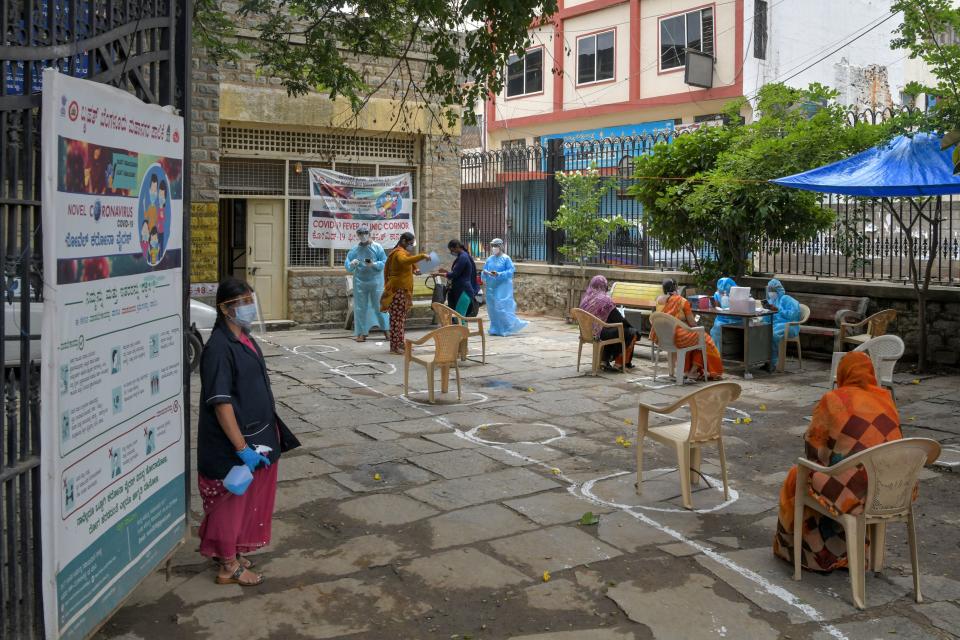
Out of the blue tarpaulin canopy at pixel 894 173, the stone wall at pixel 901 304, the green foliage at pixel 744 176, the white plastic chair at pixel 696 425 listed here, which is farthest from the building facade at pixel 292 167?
the white plastic chair at pixel 696 425

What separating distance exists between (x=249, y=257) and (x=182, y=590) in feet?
36.3

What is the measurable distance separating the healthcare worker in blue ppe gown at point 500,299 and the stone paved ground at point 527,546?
20.1 ft

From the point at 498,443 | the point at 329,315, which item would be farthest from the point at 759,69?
the point at 498,443

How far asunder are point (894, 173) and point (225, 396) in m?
8.31

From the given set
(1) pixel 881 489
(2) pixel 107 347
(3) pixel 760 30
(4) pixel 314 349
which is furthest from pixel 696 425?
(3) pixel 760 30

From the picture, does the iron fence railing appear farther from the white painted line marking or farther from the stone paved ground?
the white painted line marking

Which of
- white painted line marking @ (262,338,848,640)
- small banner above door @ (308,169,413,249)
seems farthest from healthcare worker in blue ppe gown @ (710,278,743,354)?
small banner above door @ (308,169,413,249)

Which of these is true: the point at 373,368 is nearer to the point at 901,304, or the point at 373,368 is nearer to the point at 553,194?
the point at 901,304

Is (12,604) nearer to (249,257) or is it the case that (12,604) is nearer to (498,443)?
(498,443)

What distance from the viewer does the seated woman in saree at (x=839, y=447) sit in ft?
15.2

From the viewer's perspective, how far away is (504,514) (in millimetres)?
5891

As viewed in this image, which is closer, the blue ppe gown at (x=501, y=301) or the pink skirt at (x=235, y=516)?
the pink skirt at (x=235, y=516)

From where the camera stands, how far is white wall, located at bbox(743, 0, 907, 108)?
79.0ft

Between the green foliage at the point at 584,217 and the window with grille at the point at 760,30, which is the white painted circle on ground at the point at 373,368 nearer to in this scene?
the green foliage at the point at 584,217
